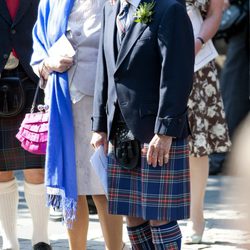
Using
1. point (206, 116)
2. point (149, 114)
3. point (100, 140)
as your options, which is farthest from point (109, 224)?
point (206, 116)

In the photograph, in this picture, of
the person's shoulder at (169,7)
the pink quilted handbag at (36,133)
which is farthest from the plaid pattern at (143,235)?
the person's shoulder at (169,7)

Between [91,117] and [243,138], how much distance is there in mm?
1712

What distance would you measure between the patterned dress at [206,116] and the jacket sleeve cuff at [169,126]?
68.4 inches

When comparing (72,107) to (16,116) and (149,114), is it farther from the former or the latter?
(16,116)

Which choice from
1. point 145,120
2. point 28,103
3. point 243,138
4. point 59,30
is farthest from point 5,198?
point 243,138

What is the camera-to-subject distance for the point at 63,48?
14.9 feet

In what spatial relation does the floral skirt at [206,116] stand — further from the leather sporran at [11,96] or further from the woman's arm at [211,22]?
the leather sporran at [11,96]

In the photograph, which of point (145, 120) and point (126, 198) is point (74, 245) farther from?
point (145, 120)

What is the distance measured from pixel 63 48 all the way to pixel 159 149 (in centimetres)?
95

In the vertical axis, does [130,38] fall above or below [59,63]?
above

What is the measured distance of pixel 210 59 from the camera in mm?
5586

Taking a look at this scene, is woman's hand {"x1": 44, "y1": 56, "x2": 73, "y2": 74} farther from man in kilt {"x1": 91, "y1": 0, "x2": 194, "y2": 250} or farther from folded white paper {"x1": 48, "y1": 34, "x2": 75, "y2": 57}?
man in kilt {"x1": 91, "y1": 0, "x2": 194, "y2": 250}

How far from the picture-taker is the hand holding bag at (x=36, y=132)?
472 cm

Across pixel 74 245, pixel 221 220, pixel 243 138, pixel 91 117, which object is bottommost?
pixel 221 220
